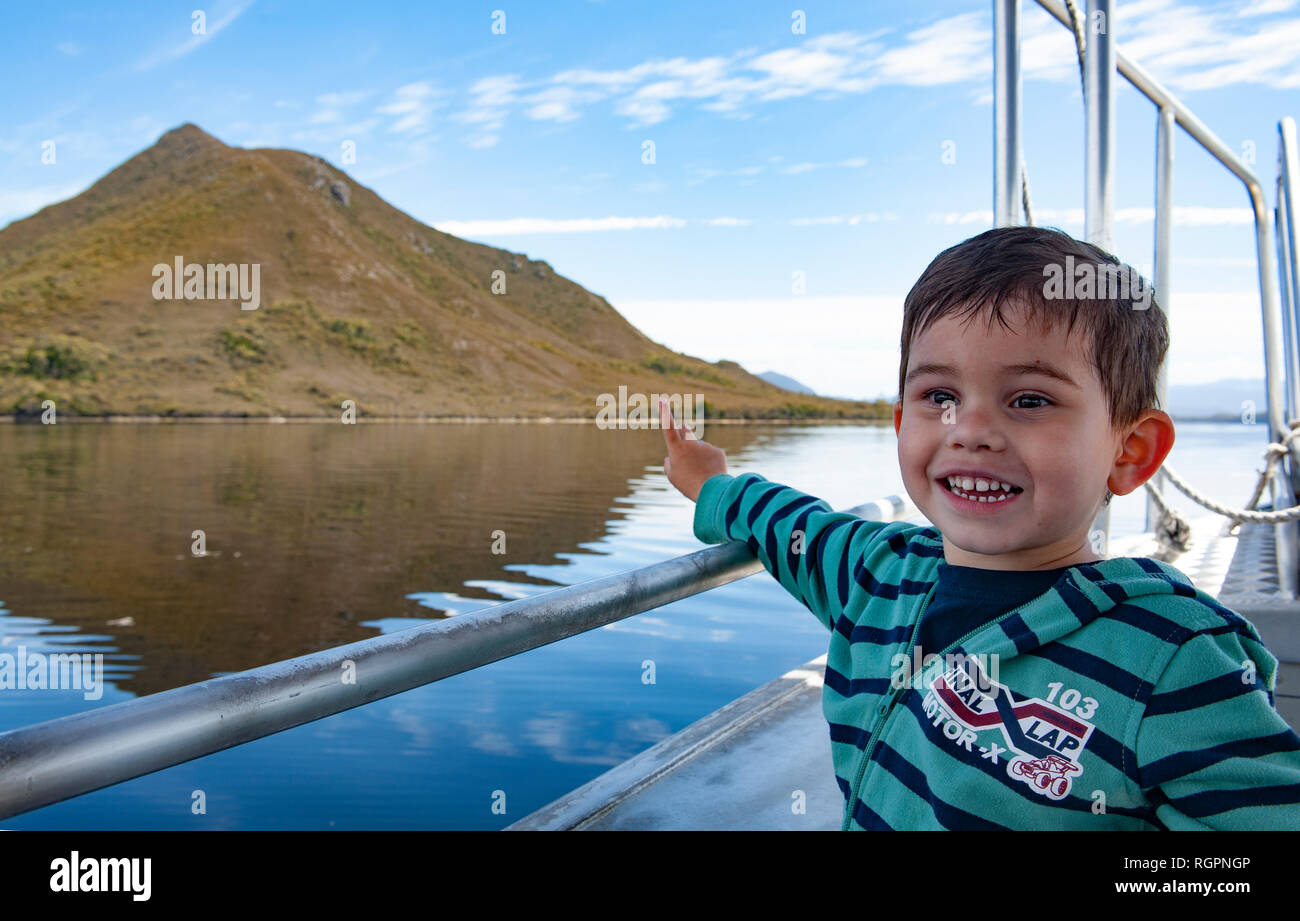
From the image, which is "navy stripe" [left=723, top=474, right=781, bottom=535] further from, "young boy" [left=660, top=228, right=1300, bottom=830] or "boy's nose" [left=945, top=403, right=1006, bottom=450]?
"boy's nose" [left=945, top=403, right=1006, bottom=450]

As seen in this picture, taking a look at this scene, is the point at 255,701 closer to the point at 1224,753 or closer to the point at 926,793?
the point at 926,793

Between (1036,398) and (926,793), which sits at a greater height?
(1036,398)

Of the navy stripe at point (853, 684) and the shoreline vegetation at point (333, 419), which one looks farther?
the shoreline vegetation at point (333, 419)

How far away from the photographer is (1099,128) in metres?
2.56

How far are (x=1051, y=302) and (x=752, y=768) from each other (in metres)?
1.16

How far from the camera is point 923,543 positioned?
1.12 meters

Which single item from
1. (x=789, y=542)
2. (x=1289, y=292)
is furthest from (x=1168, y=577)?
(x=1289, y=292)

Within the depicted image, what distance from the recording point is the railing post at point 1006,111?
2.31 m

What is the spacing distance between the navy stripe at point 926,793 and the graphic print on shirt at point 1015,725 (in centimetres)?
5

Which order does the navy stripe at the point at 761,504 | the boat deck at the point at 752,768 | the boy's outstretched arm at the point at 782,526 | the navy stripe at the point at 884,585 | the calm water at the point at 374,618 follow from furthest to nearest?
1. the calm water at the point at 374,618
2. the boat deck at the point at 752,768
3. the navy stripe at the point at 761,504
4. the boy's outstretched arm at the point at 782,526
5. the navy stripe at the point at 884,585

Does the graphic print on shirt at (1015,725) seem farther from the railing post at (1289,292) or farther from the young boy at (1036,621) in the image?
the railing post at (1289,292)

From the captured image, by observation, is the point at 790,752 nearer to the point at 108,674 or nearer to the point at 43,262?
the point at 108,674

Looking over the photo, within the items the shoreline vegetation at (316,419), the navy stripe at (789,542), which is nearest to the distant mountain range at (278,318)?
the shoreline vegetation at (316,419)
